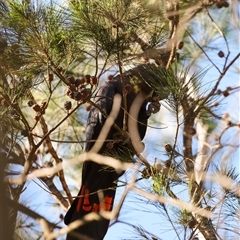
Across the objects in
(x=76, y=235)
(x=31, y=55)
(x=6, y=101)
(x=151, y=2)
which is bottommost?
(x=76, y=235)

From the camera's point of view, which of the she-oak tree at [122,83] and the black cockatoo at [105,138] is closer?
the she-oak tree at [122,83]

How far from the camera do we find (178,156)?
229 cm

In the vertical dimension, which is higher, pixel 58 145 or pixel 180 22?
pixel 180 22

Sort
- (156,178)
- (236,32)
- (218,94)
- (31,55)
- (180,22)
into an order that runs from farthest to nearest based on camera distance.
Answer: (236,32)
(180,22)
(218,94)
(31,55)
(156,178)

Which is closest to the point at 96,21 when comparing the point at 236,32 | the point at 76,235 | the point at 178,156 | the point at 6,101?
the point at 6,101

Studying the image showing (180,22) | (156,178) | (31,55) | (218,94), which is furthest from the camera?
(180,22)

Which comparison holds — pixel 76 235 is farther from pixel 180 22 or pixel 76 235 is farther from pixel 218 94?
pixel 180 22

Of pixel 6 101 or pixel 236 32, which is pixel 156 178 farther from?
pixel 236 32

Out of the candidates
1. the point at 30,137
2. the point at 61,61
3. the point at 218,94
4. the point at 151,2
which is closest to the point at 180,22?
the point at 151,2

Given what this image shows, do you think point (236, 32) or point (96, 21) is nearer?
point (96, 21)

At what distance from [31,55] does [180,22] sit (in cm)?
81

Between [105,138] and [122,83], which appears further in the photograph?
[105,138]

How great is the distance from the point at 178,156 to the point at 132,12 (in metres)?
0.57

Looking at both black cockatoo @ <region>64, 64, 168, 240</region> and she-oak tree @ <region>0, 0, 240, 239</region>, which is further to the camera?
black cockatoo @ <region>64, 64, 168, 240</region>
